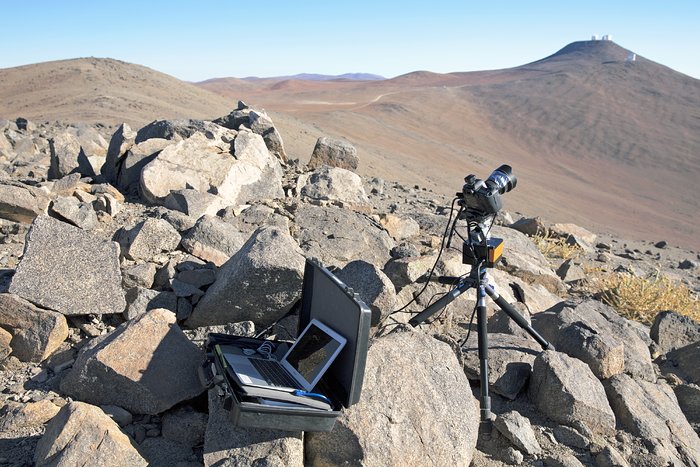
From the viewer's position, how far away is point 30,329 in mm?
3582

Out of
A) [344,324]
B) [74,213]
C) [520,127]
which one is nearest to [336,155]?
[74,213]

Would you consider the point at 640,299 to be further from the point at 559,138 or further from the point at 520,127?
the point at 520,127

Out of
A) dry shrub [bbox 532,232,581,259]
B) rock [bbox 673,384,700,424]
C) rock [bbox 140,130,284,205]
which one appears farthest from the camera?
dry shrub [bbox 532,232,581,259]

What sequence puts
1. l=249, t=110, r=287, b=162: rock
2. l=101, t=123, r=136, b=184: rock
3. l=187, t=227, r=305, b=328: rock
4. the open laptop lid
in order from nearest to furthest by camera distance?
the open laptop lid → l=187, t=227, r=305, b=328: rock → l=101, t=123, r=136, b=184: rock → l=249, t=110, r=287, b=162: rock

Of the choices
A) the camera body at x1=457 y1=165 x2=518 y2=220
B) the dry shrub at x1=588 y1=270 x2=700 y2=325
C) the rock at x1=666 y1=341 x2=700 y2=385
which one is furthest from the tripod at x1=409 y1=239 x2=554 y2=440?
the dry shrub at x1=588 y1=270 x2=700 y2=325

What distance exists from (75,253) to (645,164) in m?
33.1

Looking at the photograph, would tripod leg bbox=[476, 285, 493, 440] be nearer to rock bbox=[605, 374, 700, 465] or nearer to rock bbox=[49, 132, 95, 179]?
rock bbox=[605, 374, 700, 465]

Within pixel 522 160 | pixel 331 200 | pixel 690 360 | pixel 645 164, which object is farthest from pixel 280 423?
pixel 645 164

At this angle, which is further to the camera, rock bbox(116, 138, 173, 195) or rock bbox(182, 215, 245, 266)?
rock bbox(116, 138, 173, 195)

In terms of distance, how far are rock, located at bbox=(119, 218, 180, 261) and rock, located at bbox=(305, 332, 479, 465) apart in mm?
2091

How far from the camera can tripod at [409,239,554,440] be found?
3521mm

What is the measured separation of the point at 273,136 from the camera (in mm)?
7922

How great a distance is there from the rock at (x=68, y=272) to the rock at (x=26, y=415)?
0.66m

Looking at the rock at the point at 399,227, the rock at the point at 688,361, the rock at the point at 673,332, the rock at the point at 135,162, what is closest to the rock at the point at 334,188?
the rock at the point at 399,227
